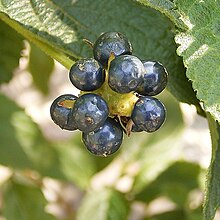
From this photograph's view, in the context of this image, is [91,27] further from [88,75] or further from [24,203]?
[24,203]

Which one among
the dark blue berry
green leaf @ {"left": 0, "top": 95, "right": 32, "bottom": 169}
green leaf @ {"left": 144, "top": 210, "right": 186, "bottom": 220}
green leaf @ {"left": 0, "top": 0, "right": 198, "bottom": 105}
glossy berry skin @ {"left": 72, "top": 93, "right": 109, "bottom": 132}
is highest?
glossy berry skin @ {"left": 72, "top": 93, "right": 109, "bottom": 132}

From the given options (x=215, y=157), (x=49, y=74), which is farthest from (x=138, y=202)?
(x=215, y=157)

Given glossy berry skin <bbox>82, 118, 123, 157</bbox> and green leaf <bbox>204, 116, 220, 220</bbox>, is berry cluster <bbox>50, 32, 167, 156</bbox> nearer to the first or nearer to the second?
glossy berry skin <bbox>82, 118, 123, 157</bbox>

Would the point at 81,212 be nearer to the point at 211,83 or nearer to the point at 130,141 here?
the point at 130,141

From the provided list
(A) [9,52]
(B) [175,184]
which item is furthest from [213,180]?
(B) [175,184]

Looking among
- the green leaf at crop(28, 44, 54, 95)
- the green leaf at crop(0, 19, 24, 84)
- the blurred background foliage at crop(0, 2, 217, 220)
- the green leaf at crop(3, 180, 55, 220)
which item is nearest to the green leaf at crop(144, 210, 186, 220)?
the blurred background foliage at crop(0, 2, 217, 220)

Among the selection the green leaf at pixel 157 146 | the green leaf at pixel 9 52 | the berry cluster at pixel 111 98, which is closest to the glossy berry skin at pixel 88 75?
the berry cluster at pixel 111 98
